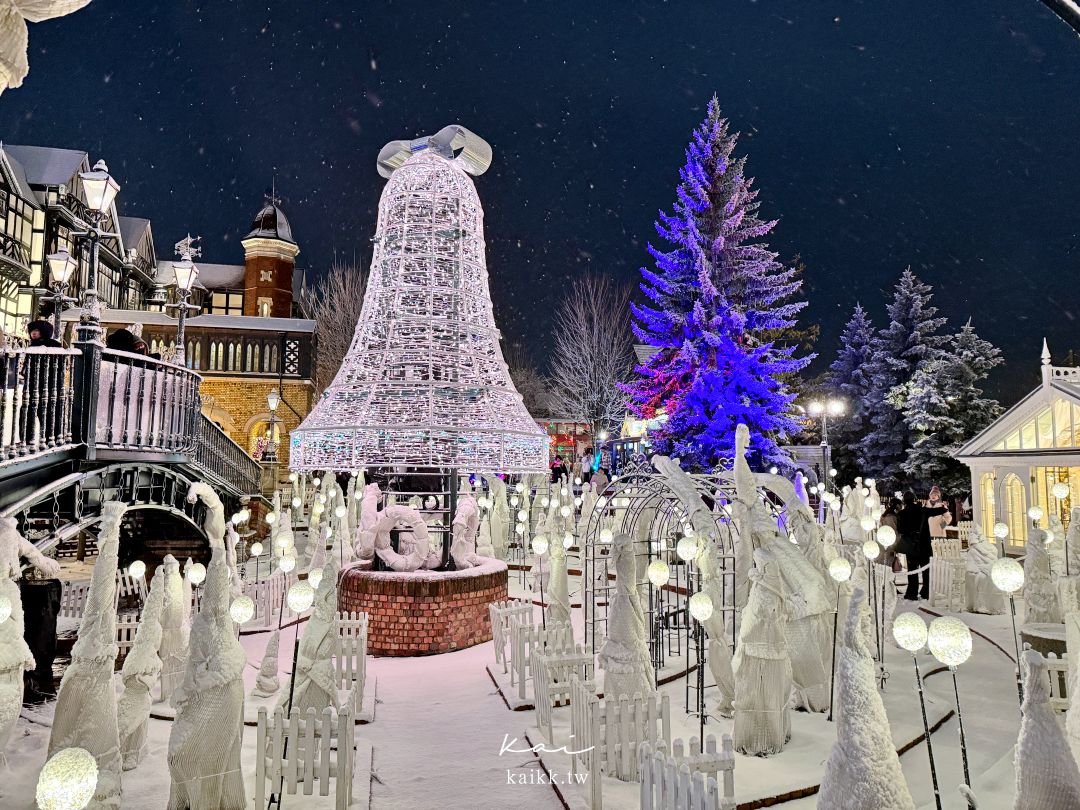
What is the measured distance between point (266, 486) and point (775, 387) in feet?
49.1

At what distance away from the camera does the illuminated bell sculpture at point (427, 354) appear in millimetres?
8312

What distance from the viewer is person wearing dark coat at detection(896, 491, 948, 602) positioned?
463 inches

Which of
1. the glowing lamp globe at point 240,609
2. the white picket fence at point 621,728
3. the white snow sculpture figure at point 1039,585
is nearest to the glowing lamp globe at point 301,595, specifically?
the glowing lamp globe at point 240,609

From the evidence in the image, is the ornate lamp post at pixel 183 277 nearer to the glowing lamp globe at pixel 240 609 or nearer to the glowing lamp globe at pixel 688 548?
the glowing lamp globe at pixel 240 609

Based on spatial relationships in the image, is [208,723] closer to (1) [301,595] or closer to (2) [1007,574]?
(1) [301,595]

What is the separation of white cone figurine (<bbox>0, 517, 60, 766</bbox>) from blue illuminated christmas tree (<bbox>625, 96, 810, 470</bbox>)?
1455 centimetres

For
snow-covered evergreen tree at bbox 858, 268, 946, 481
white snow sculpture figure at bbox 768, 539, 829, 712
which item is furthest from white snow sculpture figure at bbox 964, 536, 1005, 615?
snow-covered evergreen tree at bbox 858, 268, 946, 481

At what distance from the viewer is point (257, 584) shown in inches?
401

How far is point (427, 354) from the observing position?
29.0ft

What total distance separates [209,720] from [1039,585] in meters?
8.73

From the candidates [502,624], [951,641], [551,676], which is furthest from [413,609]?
[951,641]

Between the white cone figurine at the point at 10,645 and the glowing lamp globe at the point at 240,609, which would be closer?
the white cone figurine at the point at 10,645

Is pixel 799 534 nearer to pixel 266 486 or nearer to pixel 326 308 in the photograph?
pixel 266 486

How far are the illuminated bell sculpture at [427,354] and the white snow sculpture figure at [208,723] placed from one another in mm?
4028
